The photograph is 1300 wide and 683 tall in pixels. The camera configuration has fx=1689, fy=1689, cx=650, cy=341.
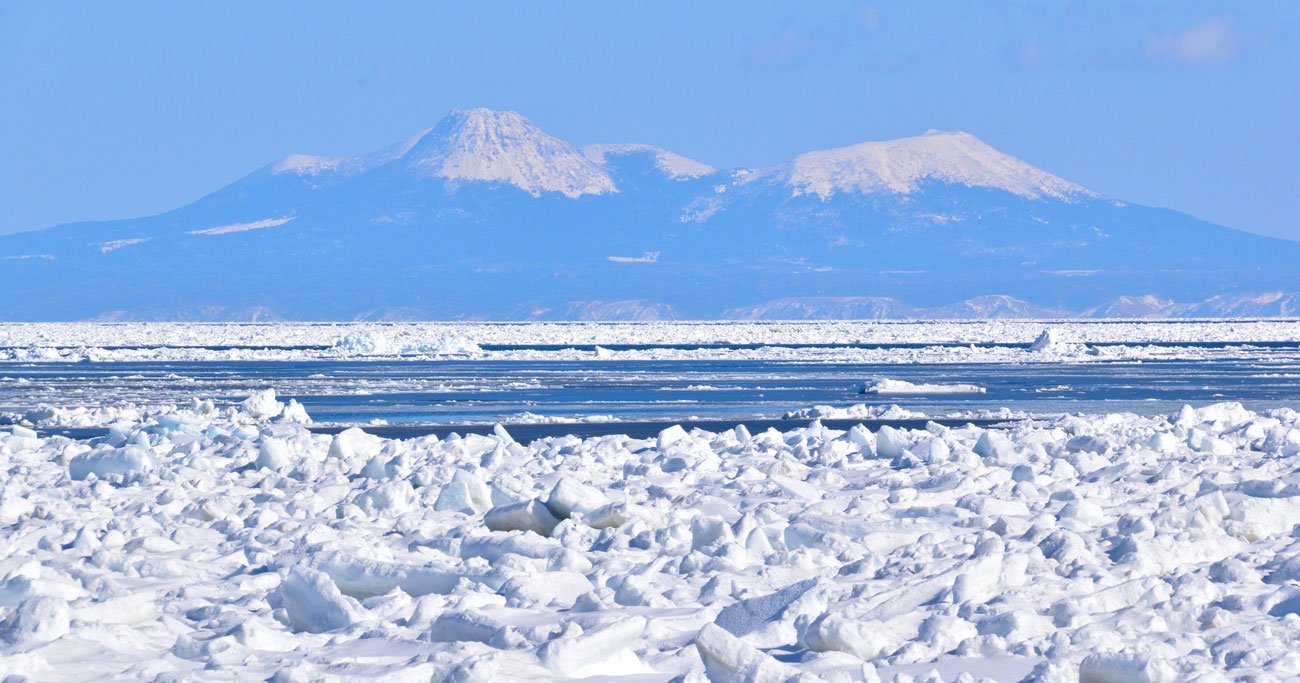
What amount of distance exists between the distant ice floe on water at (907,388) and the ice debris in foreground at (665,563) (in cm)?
1298

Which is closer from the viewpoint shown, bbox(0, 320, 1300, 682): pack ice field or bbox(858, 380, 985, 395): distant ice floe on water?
bbox(0, 320, 1300, 682): pack ice field

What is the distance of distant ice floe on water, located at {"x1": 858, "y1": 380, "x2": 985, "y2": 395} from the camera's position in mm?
25562

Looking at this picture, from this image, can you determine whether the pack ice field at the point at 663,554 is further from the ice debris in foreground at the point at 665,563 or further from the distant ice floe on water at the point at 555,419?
the distant ice floe on water at the point at 555,419

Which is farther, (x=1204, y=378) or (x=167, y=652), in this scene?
(x=1204, y=378)

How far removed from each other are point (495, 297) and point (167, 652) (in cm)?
18658

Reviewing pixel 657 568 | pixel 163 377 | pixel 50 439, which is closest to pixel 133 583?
pixel 657 568

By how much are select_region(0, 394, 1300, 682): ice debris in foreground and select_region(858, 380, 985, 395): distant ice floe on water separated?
42.6 ft

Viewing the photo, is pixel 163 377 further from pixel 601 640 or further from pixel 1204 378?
pixel 601 640

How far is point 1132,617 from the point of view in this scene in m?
5.97

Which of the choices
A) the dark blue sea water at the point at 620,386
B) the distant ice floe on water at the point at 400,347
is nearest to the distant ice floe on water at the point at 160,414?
the dark blue sea water at the point at 620,386

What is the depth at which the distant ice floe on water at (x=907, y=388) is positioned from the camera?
25.6 meters

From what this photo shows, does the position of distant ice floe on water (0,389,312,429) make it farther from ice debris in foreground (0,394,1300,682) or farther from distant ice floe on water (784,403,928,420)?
ice debris in foreground (0,394,1300,682)

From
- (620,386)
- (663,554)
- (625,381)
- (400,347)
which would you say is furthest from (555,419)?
(400,347)

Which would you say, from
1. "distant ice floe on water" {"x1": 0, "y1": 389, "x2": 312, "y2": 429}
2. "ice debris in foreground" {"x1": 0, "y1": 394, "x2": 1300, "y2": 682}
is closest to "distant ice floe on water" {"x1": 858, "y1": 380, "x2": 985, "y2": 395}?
"distant ice floe on water" {"x1": 0, "y1": 389, "x2": 312, "y2": 429}
